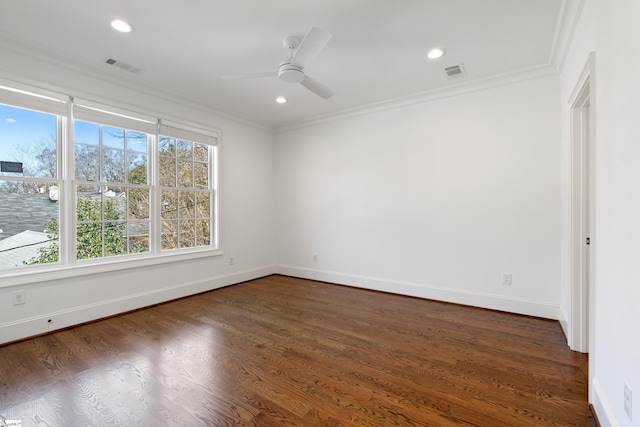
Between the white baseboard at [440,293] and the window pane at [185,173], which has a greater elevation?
the window pane at [185,173]

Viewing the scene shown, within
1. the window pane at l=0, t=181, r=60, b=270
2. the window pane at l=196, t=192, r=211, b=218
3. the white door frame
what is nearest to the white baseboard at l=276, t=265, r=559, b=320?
the white door frame

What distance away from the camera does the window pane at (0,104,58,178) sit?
280cm

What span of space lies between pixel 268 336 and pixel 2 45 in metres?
3.61

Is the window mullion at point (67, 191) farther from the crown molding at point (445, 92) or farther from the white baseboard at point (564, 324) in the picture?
the white baseboard at point (564, 324)

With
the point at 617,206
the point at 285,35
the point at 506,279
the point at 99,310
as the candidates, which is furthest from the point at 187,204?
the point at 617,206

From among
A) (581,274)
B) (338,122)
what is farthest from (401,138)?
(581,274)

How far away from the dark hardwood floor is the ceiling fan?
8.03ft

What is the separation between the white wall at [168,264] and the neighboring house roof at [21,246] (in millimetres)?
268

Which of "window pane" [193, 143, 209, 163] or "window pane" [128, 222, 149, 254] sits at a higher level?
"window pane" [193, 143, 209, 163]

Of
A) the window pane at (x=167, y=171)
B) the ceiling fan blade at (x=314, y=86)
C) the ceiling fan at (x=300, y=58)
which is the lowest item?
the window pane at (x=167, y=171)

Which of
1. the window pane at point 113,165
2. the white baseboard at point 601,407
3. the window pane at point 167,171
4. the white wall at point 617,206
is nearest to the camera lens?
the white wall at point 617,206

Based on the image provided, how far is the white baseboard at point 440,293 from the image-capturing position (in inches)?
131

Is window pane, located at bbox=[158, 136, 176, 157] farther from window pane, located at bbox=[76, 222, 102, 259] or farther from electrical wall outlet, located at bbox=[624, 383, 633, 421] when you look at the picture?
electrical wall outlet, located at bbox=[624, 383, 633, 421]

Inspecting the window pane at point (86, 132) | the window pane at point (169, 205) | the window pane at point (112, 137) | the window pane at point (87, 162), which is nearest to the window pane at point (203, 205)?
the window pane at point (169, 205)
